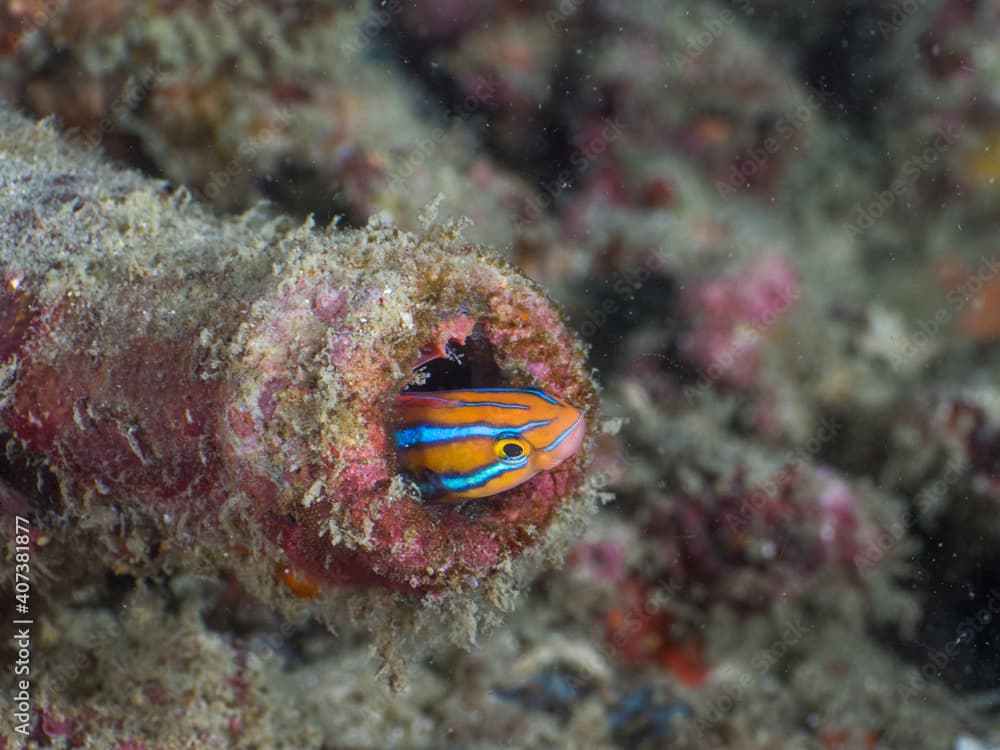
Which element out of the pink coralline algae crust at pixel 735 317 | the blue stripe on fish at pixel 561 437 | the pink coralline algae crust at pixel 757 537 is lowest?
the pink coralline algae crust at pixel 757 537

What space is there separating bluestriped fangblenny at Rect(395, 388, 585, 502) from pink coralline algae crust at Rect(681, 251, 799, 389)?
4.20 m

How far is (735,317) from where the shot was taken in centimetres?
647

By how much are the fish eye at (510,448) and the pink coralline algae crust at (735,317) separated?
4.30 m

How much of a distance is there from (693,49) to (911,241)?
3.05 metres

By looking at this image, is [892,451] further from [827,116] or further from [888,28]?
[888,28]

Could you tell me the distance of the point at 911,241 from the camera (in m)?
7.84

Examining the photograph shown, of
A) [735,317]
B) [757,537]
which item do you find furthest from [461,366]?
[735,317]

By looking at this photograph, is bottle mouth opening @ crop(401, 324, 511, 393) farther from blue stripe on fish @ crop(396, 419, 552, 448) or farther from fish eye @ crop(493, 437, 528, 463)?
fish eye @ crop(493, 437, 528, 463)

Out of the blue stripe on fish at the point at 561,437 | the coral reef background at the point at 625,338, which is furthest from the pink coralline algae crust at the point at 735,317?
the blue stripe on fish at the point at 561,437

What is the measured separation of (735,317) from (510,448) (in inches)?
182

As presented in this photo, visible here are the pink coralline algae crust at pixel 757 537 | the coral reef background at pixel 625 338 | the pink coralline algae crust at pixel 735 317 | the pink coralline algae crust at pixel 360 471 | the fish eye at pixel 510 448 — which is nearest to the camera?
the pink coralline algae crust at pixel 360 471

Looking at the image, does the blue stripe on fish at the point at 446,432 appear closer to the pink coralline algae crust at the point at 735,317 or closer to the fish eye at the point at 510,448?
the fish eye at the point at 510,448

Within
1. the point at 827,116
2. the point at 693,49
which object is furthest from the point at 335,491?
the point at 827,116

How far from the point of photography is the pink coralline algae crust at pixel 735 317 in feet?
21.0
